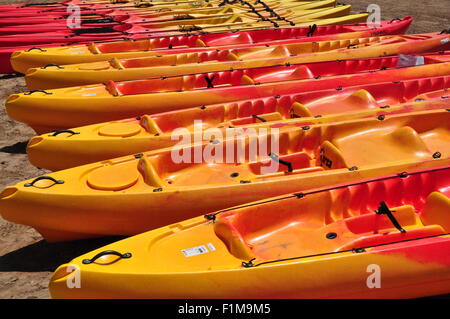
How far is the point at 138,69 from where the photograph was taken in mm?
7027

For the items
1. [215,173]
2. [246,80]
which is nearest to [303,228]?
[215,173]

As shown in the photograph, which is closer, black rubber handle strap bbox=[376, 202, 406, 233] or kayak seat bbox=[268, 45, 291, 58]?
black rubber handle strap bbox=[376, 202, 406, 233]

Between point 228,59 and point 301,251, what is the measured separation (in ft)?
13.9

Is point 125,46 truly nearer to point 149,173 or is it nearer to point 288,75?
point 288,75

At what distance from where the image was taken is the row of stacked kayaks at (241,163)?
11.5 feet

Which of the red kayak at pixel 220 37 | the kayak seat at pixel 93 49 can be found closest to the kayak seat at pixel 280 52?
the red kayak at pixel 220 37

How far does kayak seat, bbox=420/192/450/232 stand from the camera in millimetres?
3902

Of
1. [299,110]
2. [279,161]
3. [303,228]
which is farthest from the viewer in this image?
[299,110]

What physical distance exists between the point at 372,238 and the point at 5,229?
11.3ft

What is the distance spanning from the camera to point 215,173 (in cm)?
493

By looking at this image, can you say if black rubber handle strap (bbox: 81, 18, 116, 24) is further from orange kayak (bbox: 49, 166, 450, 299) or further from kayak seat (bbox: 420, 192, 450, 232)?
kayak seat (bbox: 420, 192, 450, 232)

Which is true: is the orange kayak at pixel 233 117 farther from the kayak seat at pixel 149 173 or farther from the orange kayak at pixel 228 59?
the orange kayak at pixel 228 59

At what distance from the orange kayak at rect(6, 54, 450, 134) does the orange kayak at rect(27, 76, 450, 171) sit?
0.30 metres

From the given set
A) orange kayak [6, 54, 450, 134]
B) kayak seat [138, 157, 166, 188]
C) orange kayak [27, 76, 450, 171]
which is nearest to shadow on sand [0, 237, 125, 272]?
kayak seat [138, 157, 166, 188]
